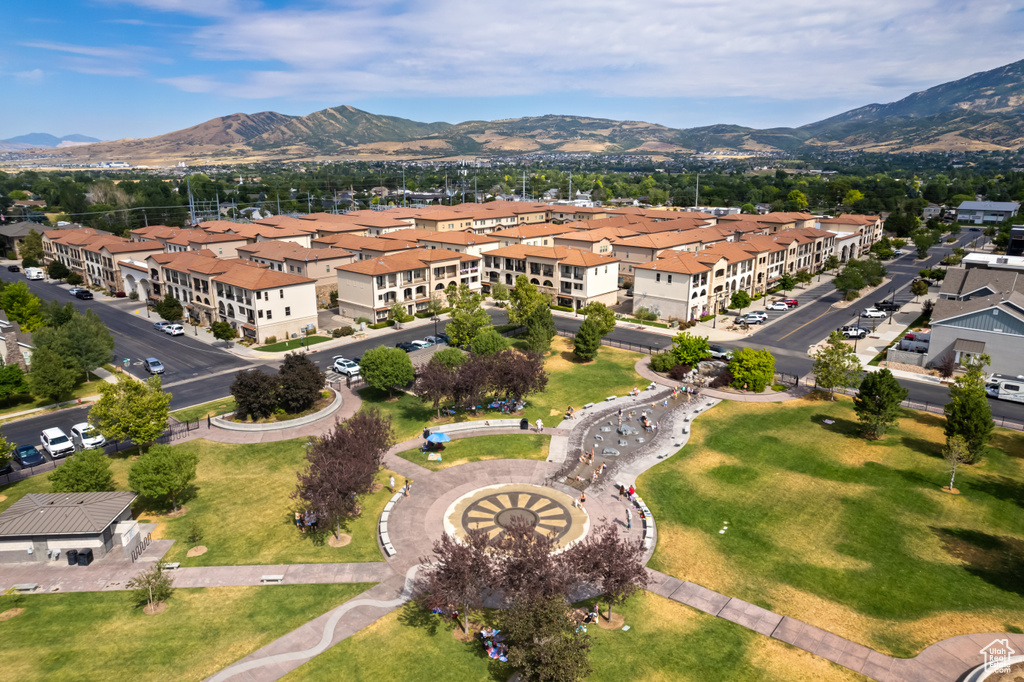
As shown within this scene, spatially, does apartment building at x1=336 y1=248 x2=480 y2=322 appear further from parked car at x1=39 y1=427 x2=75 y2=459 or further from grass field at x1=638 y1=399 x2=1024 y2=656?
grass field at x1=638 y1=399 x2=1024 y2=656

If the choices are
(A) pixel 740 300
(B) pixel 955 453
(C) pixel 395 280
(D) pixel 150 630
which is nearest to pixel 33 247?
(C) pixel 395 280

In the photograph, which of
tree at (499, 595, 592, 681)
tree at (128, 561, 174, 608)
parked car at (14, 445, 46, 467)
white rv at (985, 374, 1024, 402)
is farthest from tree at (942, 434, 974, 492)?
parked car at (14, 445, 46, 467)

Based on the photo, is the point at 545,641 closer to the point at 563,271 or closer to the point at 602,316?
the point at 602,316

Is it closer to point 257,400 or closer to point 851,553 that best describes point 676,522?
point 851,553

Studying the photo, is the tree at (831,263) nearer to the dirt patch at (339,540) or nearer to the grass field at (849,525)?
the grass field at (849,525)

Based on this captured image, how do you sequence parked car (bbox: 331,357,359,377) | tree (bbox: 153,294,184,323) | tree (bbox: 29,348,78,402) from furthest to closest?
tree (bbox: 153,294,184,323) < parked car (bbox: 331,357,359,377) < tree (bbox: 29,348,78,402)

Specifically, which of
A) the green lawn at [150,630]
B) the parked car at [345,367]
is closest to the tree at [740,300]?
the parked car at [345,367]
